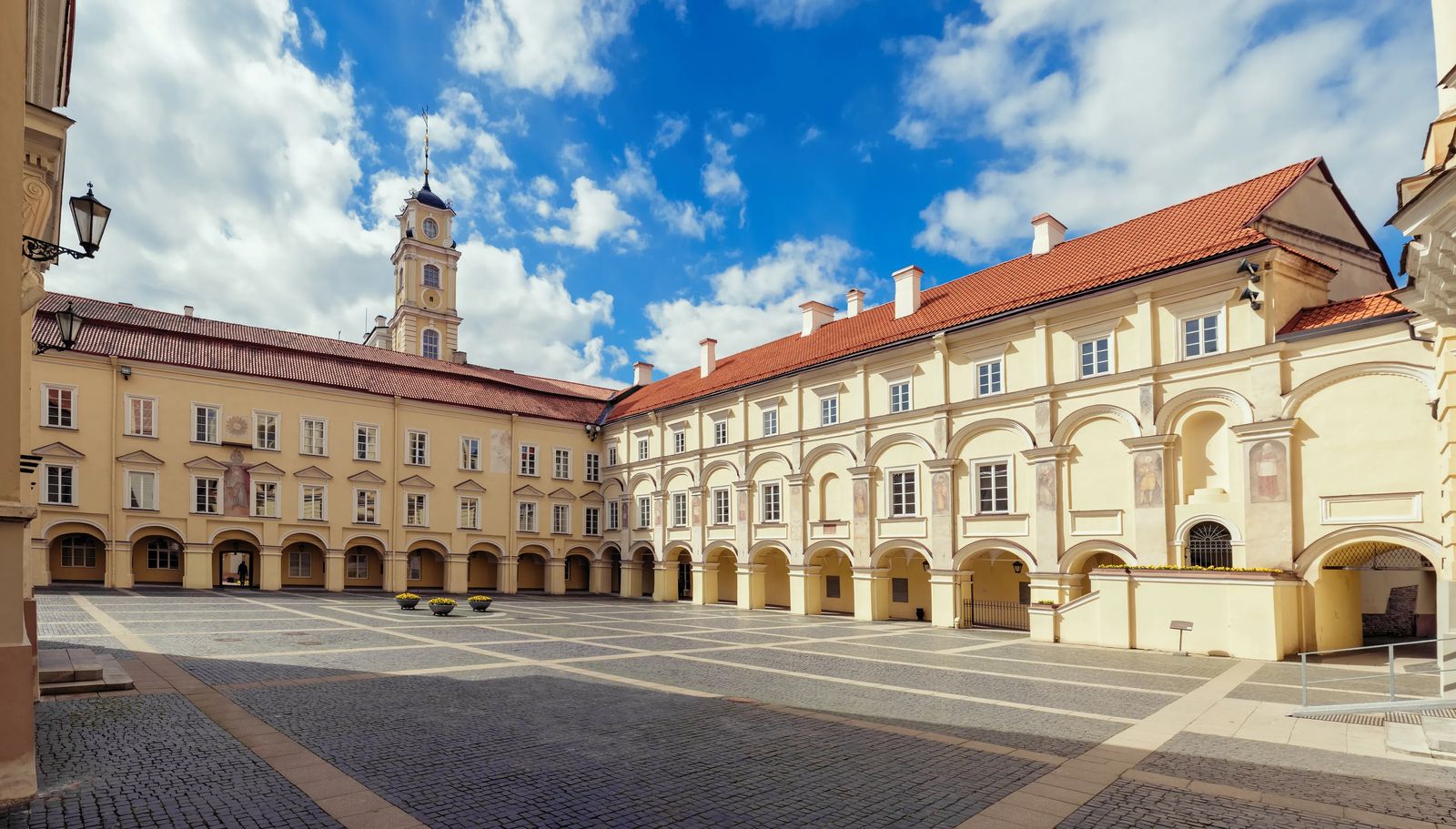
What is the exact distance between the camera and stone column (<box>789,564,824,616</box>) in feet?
110

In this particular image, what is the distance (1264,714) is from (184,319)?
44598 millimetres

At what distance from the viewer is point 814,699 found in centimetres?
1328

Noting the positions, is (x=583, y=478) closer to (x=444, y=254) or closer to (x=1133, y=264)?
(x=444, y=254)

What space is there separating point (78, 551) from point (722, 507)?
28490 millimetres

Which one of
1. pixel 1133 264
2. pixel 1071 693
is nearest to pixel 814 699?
pixel 1071 693

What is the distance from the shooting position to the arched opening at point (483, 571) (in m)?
45.4

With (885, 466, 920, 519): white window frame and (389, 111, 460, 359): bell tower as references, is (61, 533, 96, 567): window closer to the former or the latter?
(389, 111, 460, 359): bell tower

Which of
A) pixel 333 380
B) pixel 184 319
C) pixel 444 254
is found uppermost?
pixel 444 254

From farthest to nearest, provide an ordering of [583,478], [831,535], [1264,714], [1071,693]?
[583,478] → [831,535] → [1071,693] → [1264,714]

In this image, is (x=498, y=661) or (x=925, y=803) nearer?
(x=925, y=803)

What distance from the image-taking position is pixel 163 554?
37.3 meters

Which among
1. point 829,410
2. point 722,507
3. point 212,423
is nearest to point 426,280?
point 212,423

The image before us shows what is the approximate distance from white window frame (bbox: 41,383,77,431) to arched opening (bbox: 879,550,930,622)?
3400 cm

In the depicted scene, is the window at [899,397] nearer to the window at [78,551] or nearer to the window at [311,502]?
the window at [311,502]
